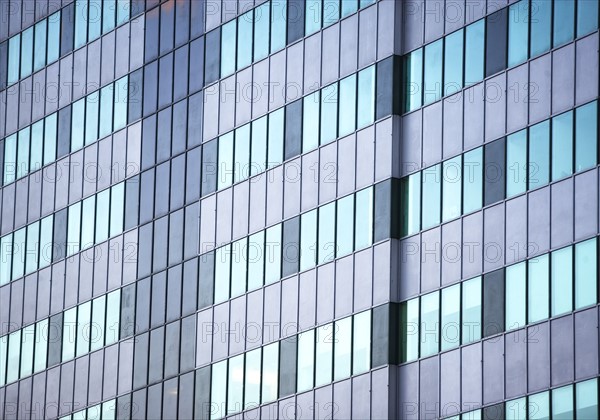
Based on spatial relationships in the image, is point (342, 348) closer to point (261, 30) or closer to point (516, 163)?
point (516, 163)

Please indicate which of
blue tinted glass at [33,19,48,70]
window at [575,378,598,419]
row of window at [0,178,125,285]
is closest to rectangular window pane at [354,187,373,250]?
window at [575,378,598,419]

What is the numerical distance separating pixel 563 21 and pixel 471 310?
8.92 metres

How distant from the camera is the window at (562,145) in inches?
1941

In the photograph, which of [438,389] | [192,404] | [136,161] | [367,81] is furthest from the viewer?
[136,161]

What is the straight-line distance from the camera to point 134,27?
68438 mm

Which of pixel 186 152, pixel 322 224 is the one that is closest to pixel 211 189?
pixel 186 152

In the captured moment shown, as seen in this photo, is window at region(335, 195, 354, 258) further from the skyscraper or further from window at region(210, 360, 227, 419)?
window at region(210, 360, 227, 419)

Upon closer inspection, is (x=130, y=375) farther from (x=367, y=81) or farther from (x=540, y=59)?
(x=540, y=59)

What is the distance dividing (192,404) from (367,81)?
44.2 feet

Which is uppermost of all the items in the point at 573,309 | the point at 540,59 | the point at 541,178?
the point at 540,59

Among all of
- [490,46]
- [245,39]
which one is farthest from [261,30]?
[490,46]

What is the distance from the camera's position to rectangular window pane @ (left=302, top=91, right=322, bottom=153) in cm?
5828

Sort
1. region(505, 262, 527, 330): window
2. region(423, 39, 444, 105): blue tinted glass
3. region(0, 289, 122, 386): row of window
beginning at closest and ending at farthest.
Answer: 1. region(505, 262, 527, 330): window
2. region(423, 39, 444, 105): blue tinted glass
3. region(0, 289, 122, 386): row of window

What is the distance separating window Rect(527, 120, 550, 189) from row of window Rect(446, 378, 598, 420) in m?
6.16
